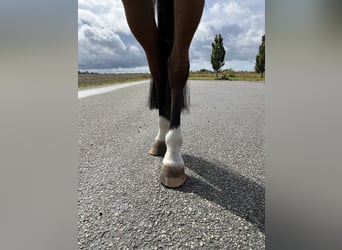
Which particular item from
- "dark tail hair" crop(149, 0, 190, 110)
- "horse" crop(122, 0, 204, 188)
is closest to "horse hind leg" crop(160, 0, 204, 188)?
"horse" crop(122, 0, 204, 188)

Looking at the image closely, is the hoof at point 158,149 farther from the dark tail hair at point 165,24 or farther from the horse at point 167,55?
the dark tail hair at point 165,24

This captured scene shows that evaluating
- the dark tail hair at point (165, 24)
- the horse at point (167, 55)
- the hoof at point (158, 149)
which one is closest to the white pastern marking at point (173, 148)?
the horse at point (167, 55)

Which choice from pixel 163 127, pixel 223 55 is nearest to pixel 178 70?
pixel 223 55

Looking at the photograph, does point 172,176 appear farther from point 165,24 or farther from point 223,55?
Result: point 165,24

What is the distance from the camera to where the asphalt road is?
350mm

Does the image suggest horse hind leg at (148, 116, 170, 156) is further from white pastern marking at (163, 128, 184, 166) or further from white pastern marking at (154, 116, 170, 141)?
white pastern marking at (163, 128, 184, 166)

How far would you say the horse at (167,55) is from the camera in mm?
465

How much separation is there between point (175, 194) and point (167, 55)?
1.26 feet

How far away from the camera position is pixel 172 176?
537 mm
